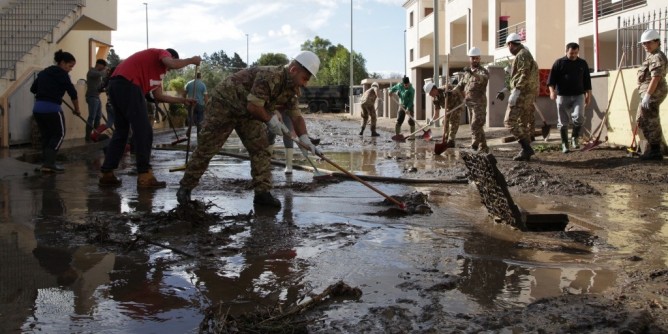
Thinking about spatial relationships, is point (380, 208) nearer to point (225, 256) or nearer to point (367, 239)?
point (367, 239)

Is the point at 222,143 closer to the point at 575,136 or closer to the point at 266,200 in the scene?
the point at 266,200

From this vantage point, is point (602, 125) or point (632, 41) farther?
point (632, 41)

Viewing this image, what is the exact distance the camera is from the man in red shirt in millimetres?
7098

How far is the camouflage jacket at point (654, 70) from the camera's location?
8.68 m

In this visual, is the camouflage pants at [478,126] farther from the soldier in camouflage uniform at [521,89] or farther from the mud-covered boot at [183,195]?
the mud-covered boot at [183,195]

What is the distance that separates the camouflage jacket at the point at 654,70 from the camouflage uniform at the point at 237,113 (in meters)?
5.46

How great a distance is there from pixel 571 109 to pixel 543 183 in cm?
390

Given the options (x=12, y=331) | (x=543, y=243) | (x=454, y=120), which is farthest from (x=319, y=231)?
(x=454, y=120)

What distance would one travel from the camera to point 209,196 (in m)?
6.70

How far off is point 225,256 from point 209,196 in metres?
2.64

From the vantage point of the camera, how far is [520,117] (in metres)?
9.63

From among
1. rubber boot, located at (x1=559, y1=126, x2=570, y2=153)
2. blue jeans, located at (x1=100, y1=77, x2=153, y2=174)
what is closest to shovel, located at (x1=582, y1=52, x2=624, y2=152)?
rubber boot, located at (x1=559, y1=126, x2=570, y2=153)

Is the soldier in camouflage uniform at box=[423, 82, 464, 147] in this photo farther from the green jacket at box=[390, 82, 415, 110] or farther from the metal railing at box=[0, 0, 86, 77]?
the metal railing at box=[0, 0, 86, 77]

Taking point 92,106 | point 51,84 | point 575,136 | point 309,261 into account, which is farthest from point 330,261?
point 92,106
